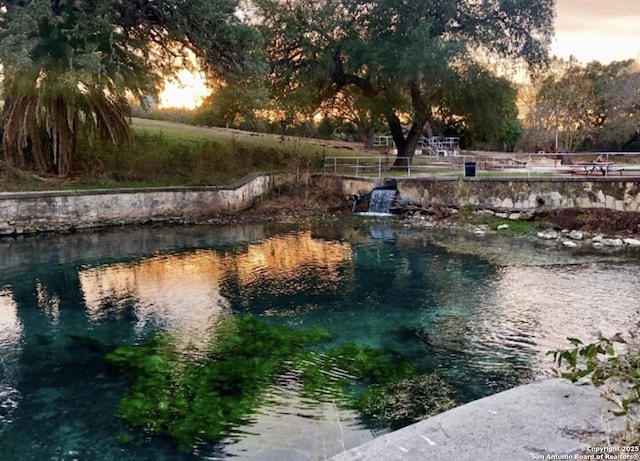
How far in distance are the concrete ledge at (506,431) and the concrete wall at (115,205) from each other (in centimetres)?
1746

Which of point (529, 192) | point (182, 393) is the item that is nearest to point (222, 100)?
point (529, 192)

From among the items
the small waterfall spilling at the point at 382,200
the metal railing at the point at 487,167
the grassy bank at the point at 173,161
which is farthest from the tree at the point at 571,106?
the small waterfall spilling at the point at 382,200

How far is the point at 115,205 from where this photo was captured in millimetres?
20484

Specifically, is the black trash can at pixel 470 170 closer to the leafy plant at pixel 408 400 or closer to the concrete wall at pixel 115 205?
the concrete wall at pixel 115 205

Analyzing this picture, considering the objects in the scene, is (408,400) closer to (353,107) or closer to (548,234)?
(548,234)

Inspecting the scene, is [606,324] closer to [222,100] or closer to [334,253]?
[334,253]

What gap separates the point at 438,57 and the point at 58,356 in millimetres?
17497

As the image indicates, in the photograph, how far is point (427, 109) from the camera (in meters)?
25.7

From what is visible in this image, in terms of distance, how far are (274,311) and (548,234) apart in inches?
404

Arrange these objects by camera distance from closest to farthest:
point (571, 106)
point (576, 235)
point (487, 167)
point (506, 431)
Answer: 1. point (506, 431)
2. point (576, 235)
3. point (487, 167)
4. point (571, 106)

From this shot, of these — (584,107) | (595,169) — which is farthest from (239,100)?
(584,107)

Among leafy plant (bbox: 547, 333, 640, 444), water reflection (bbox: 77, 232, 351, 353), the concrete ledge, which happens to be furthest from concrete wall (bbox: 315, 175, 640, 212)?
the concrete ledge

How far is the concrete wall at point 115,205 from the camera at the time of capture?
1886 cm

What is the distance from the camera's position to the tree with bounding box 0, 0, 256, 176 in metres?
17.3
